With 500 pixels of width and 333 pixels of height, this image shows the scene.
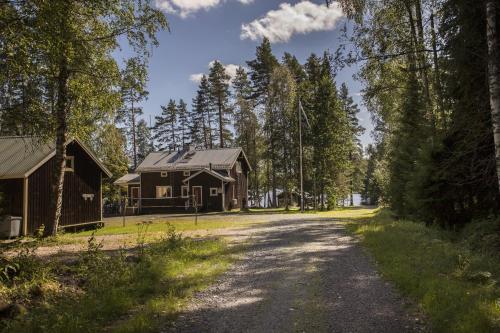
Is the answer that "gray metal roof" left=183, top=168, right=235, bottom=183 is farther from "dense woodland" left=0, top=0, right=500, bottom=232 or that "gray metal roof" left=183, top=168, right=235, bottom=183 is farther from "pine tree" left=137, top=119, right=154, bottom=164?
"pine tree" left=137, top=119, right=154, bottom=164

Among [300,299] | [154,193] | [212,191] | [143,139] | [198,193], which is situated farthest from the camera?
[143,139]

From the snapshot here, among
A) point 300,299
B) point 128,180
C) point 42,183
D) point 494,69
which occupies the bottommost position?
point 300,299

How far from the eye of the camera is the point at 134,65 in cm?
1521

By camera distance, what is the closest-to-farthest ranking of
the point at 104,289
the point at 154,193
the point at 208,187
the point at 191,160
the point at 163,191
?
the point at 104,289
the point at 208,187
the point at 163,191
the point at 154,193
the point at 191,160

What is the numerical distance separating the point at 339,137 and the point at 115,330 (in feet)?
122

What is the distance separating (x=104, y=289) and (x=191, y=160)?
36.9m

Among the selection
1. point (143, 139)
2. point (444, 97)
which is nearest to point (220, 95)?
point (143, 139)

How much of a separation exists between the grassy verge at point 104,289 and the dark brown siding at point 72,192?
1259 centimetres

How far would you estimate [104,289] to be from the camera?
23.4 ft

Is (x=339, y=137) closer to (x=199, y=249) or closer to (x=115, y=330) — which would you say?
(x=199, y=249)

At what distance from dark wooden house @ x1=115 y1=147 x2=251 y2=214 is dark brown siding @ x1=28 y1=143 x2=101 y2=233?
53.9ft

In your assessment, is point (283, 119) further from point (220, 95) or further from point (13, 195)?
point (13, 195)

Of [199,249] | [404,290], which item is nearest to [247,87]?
[199,249]

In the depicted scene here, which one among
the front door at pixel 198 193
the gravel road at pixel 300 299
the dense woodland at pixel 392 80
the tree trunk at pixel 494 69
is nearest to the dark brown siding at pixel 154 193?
the front door at pixel 198 193
